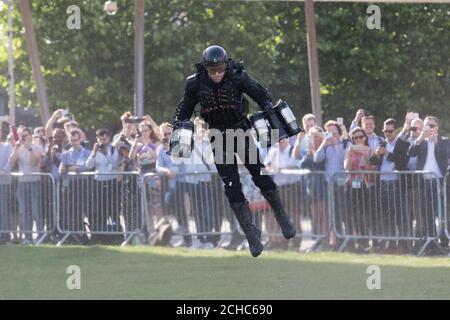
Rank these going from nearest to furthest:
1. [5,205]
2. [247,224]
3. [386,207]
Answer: [247,224] → [386,207] → [5,205]

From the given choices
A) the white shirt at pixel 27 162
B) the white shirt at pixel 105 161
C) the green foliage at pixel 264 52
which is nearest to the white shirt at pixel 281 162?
the white shirt at pixel 105 161

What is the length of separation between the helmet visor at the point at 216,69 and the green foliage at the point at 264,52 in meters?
24.7

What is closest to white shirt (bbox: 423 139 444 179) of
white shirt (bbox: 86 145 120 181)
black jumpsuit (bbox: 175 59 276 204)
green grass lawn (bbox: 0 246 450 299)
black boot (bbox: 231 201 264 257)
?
green grass lawn (bbox: 0 246 450 299)

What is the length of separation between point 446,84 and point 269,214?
798 inches

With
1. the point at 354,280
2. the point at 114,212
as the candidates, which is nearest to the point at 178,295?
the point at 354,280

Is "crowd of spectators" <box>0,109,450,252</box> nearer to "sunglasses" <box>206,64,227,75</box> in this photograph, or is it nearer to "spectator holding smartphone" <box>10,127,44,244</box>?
"spectator holding smartphone" <box>10,127,44,244</box>

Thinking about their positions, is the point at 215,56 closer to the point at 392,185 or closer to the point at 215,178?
the point at 392,185

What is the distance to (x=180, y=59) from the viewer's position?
36.2 metres

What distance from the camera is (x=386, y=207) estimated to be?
55.2 feet

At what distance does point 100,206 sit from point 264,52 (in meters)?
18.7

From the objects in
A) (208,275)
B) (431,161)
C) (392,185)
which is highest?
(431,161)

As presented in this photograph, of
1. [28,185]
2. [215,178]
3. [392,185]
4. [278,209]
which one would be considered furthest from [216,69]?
[28,185]

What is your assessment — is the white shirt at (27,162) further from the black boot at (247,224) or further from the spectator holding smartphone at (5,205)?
the black boot at (247,224)

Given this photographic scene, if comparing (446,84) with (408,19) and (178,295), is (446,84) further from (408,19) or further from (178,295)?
(178,295)
